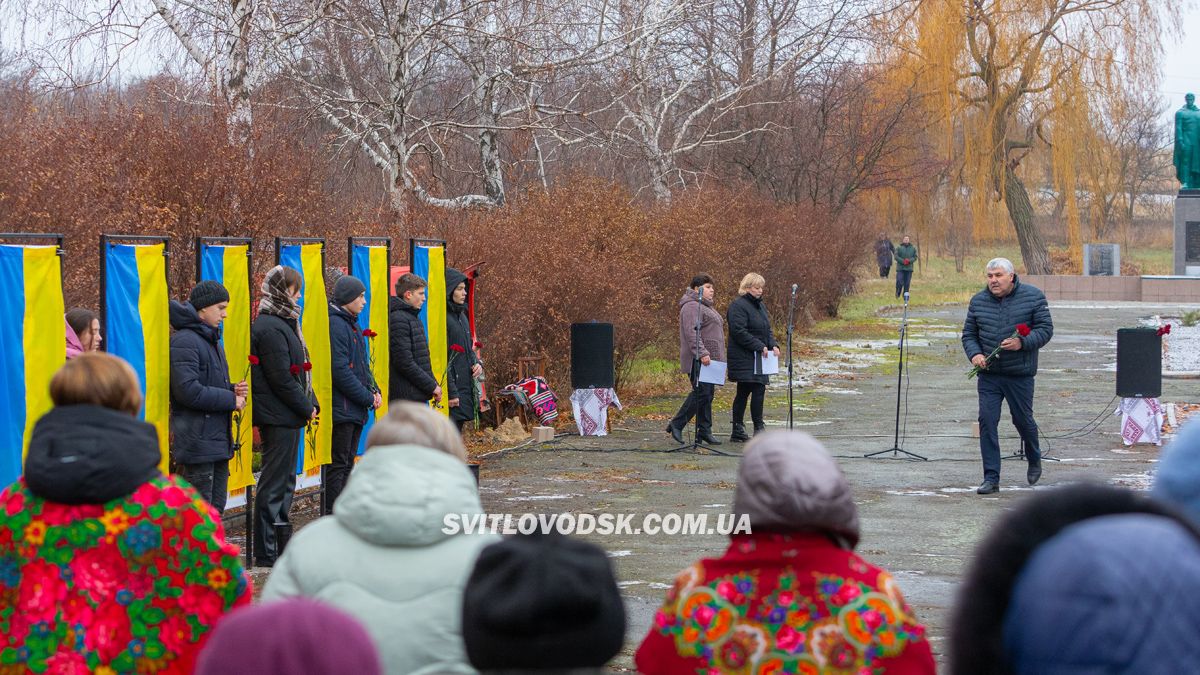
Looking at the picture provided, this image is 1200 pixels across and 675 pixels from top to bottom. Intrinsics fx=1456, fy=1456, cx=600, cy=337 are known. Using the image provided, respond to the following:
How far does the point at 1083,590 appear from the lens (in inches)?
105

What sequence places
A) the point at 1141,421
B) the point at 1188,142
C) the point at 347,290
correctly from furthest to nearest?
the point at 1188,142 < the point at 1141,421 < the point at 347,290

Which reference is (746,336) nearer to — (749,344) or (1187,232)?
(749,344)

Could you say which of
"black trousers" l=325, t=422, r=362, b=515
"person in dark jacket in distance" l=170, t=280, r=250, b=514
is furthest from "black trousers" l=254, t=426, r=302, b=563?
"black trousers" l=325, t=422, r=362, b=515

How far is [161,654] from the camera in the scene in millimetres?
4293

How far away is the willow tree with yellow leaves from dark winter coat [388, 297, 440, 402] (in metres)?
31.7

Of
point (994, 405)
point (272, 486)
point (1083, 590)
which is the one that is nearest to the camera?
point (1083, 590)

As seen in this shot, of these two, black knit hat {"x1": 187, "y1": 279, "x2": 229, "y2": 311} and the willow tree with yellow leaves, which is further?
the willow tree with yellow leaves

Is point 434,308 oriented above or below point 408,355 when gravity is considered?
above

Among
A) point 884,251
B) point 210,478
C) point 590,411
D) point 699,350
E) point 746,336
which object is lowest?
point 590,411

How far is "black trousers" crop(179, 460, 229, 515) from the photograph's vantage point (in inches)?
340

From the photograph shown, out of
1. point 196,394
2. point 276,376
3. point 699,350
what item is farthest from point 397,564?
point 699,350

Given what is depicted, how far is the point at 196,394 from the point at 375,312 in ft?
10.2

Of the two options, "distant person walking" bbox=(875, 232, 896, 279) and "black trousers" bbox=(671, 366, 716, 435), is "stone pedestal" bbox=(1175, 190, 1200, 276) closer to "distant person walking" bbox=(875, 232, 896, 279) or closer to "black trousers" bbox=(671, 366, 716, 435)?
"distant person walking" bbox=(875, 232, 896, 279)

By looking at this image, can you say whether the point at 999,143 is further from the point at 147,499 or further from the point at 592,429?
the point at 147,499
